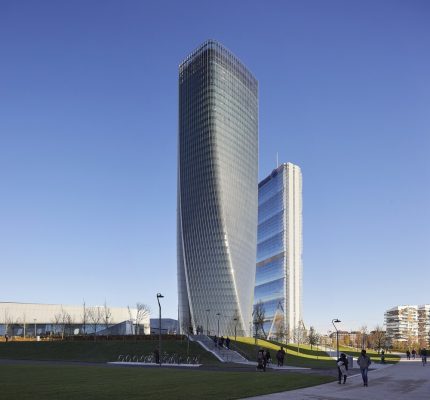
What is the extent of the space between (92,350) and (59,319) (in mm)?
106235

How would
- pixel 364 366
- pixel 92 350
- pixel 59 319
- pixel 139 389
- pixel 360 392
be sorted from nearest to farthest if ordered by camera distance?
1. pixel 139 389
2. pixel 360 392
3. pixel 364 366
4. pixel 92 350
5. pixel 59 319

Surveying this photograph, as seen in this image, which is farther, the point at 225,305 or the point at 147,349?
the point at 225,305

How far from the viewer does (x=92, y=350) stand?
72750mm

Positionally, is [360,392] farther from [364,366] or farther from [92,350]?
[92,350]

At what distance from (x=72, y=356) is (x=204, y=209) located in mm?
90646

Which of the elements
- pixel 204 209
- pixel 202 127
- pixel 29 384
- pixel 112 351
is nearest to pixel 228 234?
pixel 204 209

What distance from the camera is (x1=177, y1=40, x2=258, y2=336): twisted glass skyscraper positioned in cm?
15555

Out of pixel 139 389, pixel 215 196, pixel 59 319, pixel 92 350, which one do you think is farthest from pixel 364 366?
pixel 59 319

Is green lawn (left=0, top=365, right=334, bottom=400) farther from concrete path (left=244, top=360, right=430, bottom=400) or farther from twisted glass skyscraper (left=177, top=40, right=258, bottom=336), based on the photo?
twisted glass skyscraper (left=177, top=40, right=258, bottom=336)

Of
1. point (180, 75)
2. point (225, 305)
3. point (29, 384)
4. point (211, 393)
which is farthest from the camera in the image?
point (180, 75)

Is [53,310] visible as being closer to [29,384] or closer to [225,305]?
[225,305]

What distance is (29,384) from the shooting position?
25766 mm

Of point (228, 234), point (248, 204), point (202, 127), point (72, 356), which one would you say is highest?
point (202, 127)

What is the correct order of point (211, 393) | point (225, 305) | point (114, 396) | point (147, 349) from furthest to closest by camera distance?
point (225, 305) → point (147, 349) → point (211, 393) → point (114, 396)
